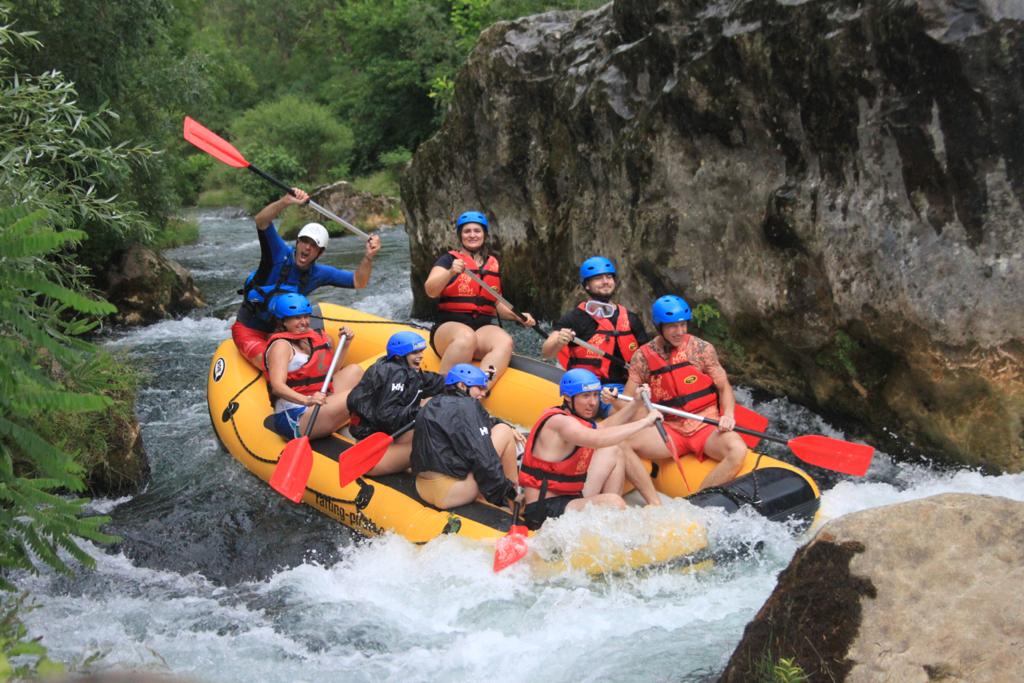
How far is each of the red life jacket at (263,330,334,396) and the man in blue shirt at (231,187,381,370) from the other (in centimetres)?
43

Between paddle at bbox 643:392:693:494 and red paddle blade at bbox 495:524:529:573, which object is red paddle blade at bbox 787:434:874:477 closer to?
paddle at bbox 643:392:693:494

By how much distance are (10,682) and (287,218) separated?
16.8 meters

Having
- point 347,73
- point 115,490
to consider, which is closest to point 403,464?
point 115,490

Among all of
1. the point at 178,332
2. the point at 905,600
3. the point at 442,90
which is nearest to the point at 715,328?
the point at 905,600

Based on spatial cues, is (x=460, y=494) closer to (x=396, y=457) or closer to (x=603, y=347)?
(x=396, y=457)

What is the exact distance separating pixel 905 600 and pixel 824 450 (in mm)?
2282

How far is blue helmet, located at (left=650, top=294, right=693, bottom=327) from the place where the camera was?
527cm

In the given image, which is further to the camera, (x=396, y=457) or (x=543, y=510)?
(x=396, y=457)

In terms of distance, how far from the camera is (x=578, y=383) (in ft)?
15.6

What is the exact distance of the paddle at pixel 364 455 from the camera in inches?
206

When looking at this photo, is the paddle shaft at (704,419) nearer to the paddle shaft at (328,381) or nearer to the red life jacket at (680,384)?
the red life jacket at (680,384)

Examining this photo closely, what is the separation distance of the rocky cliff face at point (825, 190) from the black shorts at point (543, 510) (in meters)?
2.33

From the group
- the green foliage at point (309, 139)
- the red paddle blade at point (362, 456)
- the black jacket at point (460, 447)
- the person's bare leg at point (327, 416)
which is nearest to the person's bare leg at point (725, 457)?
the black jacket at point (460, 447)

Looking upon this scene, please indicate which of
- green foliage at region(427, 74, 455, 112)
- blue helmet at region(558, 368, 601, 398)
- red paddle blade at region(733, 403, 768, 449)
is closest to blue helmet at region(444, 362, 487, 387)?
blue helmet at region(558, 368, 601, 398)
